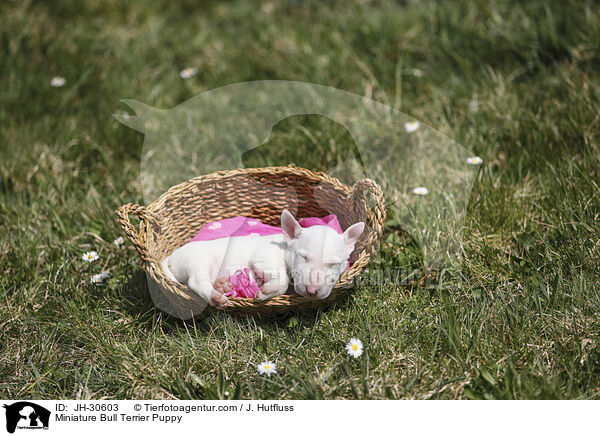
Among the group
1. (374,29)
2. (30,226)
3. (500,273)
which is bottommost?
(30,226)

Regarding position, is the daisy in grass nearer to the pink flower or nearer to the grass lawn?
the grass lawn

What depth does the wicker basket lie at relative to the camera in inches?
95.6

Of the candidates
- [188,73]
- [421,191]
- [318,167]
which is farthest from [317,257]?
[188,73]

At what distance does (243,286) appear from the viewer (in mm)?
2557

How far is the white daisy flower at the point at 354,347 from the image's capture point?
236cm

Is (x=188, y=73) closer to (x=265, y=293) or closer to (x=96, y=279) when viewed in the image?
(x=96, y=279)

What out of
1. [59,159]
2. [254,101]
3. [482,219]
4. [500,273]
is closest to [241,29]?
[254,101]

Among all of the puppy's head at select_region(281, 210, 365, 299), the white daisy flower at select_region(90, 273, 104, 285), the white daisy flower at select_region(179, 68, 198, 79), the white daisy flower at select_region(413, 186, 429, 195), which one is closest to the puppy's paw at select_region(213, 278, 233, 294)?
the puppy's head at select_region(281, 210, 365, 299)

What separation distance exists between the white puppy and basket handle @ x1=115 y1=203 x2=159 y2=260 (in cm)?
23

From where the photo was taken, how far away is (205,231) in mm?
2900
